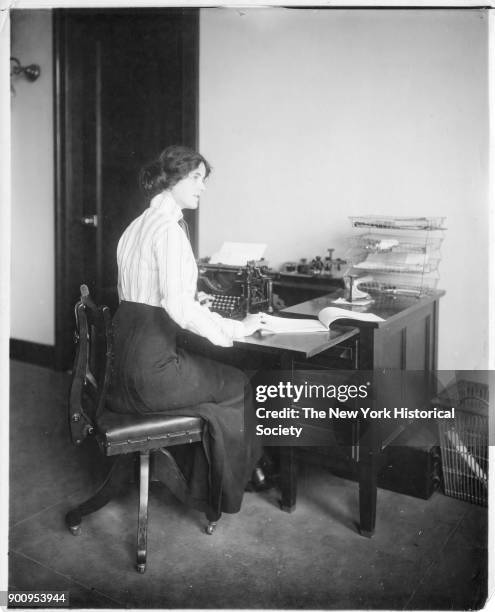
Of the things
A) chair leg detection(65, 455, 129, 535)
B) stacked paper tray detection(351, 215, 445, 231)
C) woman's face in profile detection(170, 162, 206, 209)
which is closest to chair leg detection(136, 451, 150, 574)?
chair leg detection(65, 455, 129, 535)

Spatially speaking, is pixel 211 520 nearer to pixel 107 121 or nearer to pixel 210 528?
pixel 210 528

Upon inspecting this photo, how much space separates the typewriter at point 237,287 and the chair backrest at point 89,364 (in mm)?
684

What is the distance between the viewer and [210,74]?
3816 mm

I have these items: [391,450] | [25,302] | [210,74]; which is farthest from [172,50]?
[391,450]

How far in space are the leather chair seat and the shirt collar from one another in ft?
Result: 2.53

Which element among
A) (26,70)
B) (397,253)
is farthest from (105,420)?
(26,70)

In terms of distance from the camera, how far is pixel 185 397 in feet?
7.87

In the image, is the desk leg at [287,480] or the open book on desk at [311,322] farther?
the desk leg at [287,480]

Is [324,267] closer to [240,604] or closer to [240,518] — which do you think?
[240,518]

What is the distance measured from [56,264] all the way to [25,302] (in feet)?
Answer: 1.73

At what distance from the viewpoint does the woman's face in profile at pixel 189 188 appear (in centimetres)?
253

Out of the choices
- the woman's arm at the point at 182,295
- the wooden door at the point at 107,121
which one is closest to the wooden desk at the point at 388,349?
the woman's arm at the point at 182,295

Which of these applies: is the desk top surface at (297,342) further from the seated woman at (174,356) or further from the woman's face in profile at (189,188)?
the woman's face in profile at (189,188)

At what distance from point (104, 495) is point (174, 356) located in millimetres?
640
